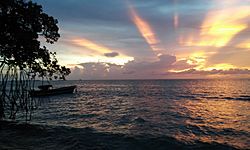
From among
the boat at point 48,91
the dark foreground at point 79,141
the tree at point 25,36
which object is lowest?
the dark foreground at point 79,141

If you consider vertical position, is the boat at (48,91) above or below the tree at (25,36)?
below

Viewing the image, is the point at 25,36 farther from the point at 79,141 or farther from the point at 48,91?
the point at 48,91

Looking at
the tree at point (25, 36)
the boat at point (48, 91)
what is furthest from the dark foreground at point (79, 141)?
the boat at point (48, 91)

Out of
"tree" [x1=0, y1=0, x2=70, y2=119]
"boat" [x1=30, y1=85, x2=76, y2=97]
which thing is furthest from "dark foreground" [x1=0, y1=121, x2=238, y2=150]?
"boat" [x1=30, y1=85, x2=76, y2=97]

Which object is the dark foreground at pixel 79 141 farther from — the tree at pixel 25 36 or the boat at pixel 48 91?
the boat at pixel 48 91

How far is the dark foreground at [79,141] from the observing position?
44.5 feet

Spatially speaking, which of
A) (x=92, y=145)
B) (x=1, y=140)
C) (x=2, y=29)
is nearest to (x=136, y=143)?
(x=92, y=145)

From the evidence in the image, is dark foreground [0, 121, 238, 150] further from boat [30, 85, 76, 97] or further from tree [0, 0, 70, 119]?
boat [30, 85, 76, 97]

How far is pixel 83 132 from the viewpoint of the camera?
17.3 metres

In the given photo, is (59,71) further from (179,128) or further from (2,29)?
(179,128)

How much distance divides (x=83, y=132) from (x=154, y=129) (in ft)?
18.9

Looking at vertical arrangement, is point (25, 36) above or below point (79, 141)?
above

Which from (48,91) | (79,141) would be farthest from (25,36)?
(48,91)

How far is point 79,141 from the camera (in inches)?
579
